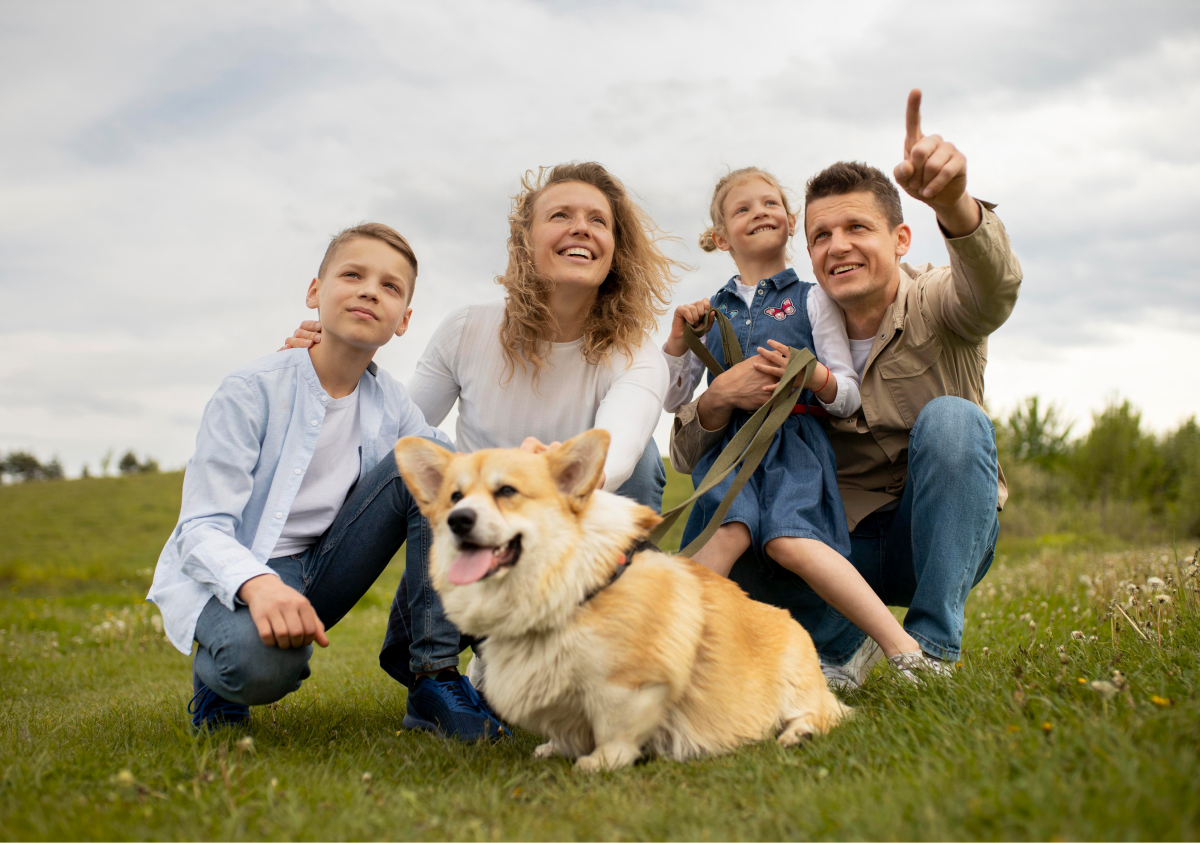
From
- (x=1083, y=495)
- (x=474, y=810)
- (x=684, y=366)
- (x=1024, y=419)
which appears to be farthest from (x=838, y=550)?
(x=1024, y=419)

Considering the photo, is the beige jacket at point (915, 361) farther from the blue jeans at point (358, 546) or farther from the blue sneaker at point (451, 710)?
the blue sneaker at point (451, 710)

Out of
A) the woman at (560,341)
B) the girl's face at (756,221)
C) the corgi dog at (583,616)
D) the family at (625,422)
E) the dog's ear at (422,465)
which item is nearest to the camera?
the corgi dog at (583,616)

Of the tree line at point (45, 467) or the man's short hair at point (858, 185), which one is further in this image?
the tree line at point (45, 467)

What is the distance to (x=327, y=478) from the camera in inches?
140

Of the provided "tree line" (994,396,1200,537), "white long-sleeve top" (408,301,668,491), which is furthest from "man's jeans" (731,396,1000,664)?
"tree line" (994,396,1200,537)

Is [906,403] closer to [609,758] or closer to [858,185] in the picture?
[858,185]

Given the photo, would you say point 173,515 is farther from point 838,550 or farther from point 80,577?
point 838,550

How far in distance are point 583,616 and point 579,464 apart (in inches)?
20.1

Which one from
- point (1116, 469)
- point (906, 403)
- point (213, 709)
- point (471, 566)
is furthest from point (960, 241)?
point (1116, 469)

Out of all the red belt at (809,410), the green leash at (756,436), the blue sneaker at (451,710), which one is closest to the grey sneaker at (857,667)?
the green leash at (756,436)

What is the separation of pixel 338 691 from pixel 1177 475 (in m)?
28.9

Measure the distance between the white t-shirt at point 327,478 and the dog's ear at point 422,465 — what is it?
0.98m

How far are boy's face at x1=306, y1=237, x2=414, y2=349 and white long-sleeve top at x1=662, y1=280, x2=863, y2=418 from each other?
1.53 m

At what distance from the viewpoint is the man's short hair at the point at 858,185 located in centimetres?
389
